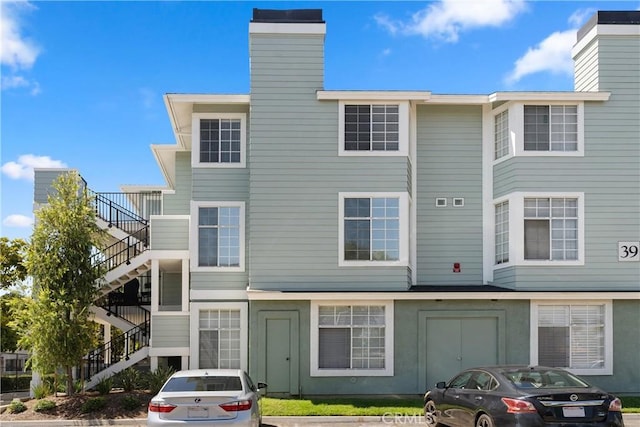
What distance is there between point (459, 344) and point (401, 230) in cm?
324

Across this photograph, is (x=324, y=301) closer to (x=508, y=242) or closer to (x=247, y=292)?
(x=247, y=292)

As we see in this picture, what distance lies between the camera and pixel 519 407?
34.7 feet

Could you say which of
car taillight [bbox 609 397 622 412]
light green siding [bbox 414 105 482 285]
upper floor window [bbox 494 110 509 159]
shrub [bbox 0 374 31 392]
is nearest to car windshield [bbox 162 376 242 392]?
car taillight [bbox 609 397 622 412]

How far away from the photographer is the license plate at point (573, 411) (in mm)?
10523

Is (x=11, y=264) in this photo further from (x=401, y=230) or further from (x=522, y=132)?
(x=522, y=132)

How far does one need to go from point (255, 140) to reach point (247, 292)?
3919 millimetres

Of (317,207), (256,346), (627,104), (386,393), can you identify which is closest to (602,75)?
(627,104)

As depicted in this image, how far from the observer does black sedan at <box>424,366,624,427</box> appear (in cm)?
1052

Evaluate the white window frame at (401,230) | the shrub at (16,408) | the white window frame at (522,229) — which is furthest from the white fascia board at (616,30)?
the shrub at (16,408)

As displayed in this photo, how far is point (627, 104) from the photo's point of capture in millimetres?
19062

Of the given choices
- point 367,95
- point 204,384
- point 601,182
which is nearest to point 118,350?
point 367,95

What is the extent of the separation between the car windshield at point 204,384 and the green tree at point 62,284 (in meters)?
6.99

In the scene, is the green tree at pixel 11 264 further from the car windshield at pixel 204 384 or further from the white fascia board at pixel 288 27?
the car windshield at pixel 204 384

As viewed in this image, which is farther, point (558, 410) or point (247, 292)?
point (247, 292)
